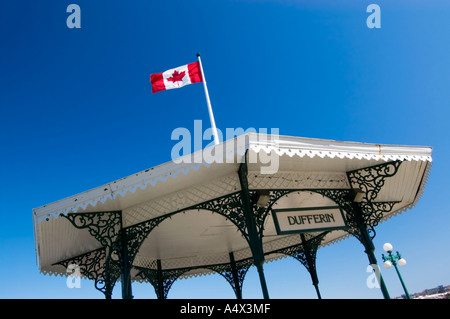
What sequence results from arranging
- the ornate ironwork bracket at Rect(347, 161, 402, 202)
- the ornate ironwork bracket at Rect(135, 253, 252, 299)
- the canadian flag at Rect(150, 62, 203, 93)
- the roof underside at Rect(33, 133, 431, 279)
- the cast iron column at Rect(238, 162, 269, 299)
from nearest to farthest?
the cast iron column at Rect(238, 162, 269, 299) → the roof underside at Rect(33, 133, 431, 279) → the ornate ironwork bracket at Rect(347, 161, 402, 202) → the canadian flag at Rect(150, 62, 203, 93) → the ornate ironwork bracket at Rect(135, 253, 252, 299)

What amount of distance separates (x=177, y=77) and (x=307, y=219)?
5.66 metres

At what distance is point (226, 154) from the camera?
16.3ft

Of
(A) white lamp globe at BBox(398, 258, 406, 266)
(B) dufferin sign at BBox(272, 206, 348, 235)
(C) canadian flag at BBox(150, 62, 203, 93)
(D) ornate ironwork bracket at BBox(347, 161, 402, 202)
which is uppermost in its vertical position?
(C) canadian flag at BBox(150, 62, 203, 93)

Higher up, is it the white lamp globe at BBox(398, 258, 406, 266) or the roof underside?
the roof underside

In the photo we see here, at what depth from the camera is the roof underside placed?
5301mm

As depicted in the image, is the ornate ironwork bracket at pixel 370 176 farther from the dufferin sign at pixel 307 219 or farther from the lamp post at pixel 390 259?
the lamp post at pixel 390 259

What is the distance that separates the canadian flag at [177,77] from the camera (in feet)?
29.3

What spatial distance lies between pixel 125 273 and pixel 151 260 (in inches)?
185

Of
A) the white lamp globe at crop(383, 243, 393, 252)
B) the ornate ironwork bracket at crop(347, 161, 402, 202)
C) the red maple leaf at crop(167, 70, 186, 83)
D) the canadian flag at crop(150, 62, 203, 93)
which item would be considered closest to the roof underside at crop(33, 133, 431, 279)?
the ornate ironwork bracket at crop(347, 161, 402, 202)

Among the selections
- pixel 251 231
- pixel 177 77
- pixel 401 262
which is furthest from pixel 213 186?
pixel 401 262

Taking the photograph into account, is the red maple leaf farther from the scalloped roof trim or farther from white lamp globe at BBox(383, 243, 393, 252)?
white lamp globe at BBox(383, 243, 393, 252)

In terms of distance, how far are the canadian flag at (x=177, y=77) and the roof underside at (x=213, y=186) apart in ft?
12.3

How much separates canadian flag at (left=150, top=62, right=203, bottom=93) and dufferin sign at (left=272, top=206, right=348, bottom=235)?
197 inches

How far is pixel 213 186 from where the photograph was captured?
6.35 meters
